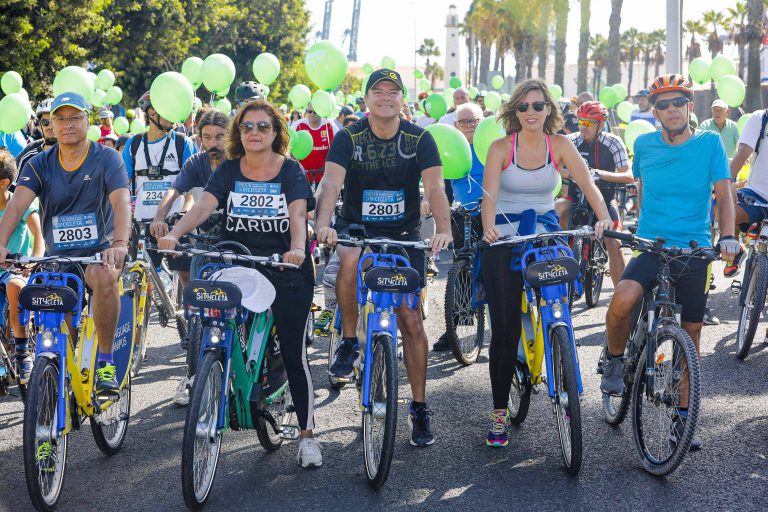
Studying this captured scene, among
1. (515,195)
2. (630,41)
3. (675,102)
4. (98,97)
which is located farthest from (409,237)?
(630,41)

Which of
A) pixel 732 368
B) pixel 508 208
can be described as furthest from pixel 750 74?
pixel 508 208

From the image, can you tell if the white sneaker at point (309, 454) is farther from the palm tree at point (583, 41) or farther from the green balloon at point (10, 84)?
the palm tree at point (583, 41)

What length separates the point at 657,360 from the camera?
5199 mm

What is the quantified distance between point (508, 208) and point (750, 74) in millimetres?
24700

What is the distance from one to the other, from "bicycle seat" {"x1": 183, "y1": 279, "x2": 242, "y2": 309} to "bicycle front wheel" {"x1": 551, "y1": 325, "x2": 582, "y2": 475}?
1708 millimetres

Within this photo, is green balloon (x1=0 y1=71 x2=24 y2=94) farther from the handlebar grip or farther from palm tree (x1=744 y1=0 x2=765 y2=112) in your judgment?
palm tree (x1=744 y1=0 x2=765 y2=112)

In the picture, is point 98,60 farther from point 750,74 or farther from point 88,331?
point 88,331

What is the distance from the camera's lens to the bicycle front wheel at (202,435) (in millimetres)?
4391

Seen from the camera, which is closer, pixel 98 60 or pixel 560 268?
pixel 560 268

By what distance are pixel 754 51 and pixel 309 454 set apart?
83.8 ft

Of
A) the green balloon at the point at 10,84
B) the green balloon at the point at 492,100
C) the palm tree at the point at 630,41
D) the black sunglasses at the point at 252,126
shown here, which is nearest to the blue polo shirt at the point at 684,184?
the black sunglasses at the point at 252,126

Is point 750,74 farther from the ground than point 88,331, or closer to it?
farther from the ground

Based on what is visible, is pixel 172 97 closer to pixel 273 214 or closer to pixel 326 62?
pixel 326 62

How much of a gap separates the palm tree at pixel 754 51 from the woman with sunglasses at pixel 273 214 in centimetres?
2314
